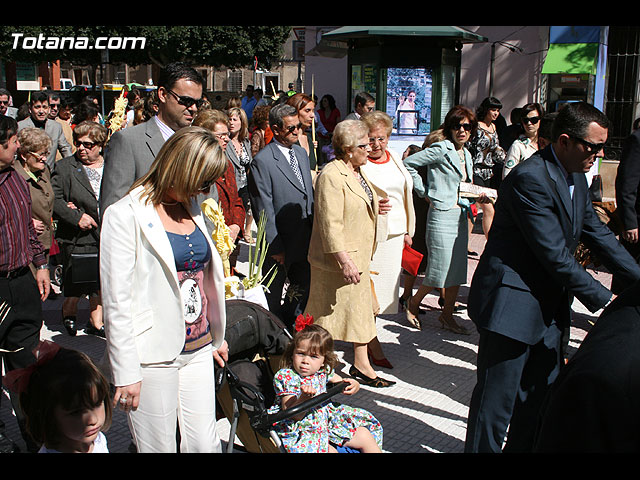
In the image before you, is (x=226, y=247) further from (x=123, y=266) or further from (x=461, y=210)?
(x=461, y=210)

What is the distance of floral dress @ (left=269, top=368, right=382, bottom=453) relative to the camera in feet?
11.0

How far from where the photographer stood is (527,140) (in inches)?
284

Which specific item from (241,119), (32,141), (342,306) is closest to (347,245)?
(342,306)

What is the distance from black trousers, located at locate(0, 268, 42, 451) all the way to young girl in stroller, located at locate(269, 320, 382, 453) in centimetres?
159

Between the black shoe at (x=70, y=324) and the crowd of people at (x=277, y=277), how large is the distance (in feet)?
1.76

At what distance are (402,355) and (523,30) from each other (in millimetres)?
11976

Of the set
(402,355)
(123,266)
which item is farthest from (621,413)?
(402,355)

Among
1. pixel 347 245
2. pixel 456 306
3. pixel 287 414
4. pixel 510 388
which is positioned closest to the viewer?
pixel 287 414

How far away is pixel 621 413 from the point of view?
140 centimetres

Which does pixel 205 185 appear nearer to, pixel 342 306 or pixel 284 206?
pixel 342 306

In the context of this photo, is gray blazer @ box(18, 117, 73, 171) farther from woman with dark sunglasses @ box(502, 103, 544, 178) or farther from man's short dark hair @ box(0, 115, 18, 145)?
woman with dark sunglasses @ box(502, 103, 544, 178)

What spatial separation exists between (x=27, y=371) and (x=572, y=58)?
43.0 feet

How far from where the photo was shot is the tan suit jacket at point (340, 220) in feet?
15.6

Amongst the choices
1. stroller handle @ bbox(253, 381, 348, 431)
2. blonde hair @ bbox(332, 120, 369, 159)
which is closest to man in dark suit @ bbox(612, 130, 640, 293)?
blonde hair @ bbox(332, 120, 369, 159)
